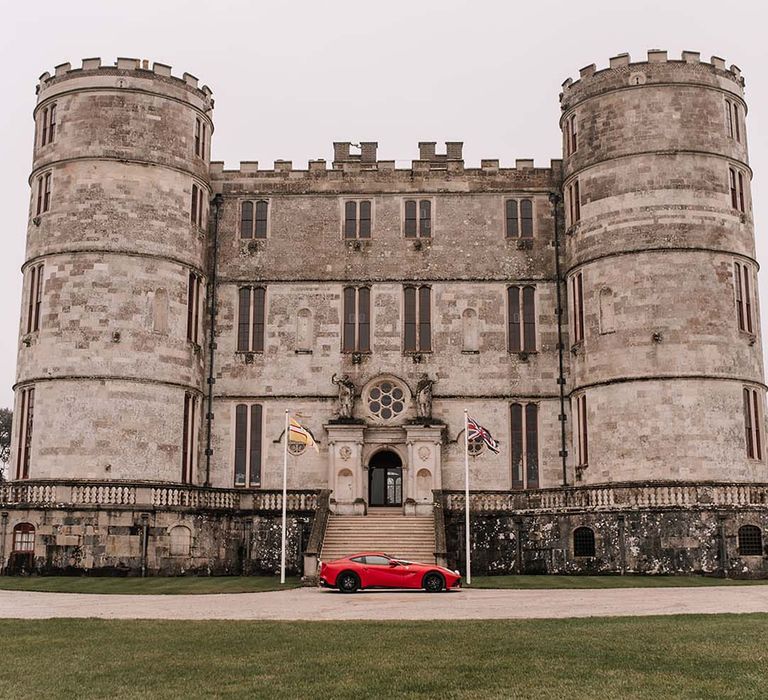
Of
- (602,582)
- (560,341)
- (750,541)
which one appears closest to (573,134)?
(560,341)

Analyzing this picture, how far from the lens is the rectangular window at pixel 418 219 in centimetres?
4344

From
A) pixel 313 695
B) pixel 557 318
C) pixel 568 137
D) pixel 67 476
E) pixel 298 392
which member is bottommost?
pixel 313 695

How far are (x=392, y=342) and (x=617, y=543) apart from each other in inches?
478

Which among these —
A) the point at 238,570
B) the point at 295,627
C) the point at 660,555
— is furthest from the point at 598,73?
the point at 295,627

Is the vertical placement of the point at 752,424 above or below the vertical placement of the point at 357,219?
below

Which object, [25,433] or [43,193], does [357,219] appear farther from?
[25,433]

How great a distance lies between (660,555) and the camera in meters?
35.3

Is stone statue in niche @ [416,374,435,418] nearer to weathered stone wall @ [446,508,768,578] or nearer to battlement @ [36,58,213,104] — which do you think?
weathered stone wall @ [446,508,768,578]

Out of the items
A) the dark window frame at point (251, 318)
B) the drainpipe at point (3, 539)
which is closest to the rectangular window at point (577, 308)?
the dark window frame at point (251, 318)

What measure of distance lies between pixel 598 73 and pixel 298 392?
674 inches

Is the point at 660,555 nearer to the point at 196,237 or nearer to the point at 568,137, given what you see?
the point at 568,137

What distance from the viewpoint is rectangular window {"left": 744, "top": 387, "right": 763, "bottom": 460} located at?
38.4 meters

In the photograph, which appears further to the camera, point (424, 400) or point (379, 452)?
point (379, 452)

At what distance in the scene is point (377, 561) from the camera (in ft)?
94.7
